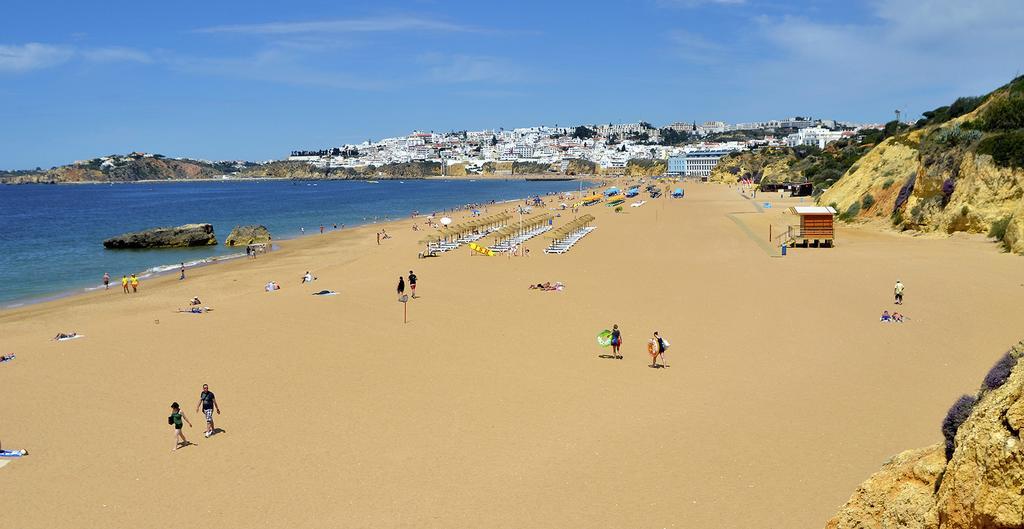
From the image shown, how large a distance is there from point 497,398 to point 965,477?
7873 millimetres

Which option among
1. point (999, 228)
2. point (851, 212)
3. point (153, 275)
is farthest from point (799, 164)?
point (153, 275)

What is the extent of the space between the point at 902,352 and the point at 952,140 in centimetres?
2253

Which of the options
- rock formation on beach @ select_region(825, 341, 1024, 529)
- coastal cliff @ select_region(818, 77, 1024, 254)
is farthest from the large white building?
rock formation on beach @ select_region(825, 341, 1024, 529)

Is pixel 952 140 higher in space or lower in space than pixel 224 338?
higher

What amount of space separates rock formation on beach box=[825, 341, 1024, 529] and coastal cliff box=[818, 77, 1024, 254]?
2277 cm

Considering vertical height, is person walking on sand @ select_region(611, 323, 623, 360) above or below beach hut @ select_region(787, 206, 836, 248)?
below

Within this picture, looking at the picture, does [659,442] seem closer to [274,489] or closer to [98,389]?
[274,489]

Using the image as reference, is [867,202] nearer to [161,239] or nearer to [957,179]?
[957,179]

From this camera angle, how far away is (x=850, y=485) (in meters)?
7.93

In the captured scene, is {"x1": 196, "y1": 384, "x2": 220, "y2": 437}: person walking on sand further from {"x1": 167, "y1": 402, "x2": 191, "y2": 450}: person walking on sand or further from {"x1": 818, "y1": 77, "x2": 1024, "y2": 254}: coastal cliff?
{"x1": 818, "y1": 77, "x2": 1024, "y2": 254}: coastal cliff

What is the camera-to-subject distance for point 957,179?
2905 cm

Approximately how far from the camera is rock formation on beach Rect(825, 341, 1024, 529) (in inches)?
141

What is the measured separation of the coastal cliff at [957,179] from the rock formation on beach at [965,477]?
2277 centimetres

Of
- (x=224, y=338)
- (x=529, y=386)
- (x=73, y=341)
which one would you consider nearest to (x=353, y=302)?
(x=224, y=338)
